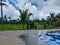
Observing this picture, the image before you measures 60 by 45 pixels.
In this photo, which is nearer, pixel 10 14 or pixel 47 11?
pixel 10 14

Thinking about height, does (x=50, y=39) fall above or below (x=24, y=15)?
below

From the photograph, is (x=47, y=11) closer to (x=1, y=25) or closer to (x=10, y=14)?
(x=10, y=14)

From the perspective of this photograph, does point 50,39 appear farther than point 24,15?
No

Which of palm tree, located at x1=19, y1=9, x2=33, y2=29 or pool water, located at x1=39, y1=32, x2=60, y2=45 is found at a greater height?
palm tree, located at x1=19, y1=9, x2=33, y2=29

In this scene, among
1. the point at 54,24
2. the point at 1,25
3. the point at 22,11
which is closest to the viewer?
the point at 1,25

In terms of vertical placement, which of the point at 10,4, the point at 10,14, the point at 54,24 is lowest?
the point at 54,24

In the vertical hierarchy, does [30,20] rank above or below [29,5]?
below

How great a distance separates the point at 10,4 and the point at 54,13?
4.04 metres

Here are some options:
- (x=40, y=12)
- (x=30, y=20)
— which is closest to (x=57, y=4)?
(x=40, y=12)

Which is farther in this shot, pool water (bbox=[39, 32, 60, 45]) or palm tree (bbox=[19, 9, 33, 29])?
palm tree (bbox=[19, 9, 33, 29])

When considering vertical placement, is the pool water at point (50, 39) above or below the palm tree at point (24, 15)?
below

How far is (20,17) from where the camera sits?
14094 mm

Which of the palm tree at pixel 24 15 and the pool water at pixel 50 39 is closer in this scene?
the pool water at pixel 50 39

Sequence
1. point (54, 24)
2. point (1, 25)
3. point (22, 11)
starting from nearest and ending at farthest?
point (1, 25) < point (22, 11) < point (54, 24)
